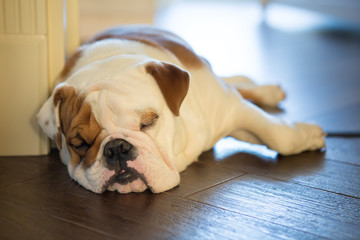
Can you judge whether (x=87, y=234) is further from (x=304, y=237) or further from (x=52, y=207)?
(x=304, y=237)

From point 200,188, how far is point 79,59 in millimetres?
837

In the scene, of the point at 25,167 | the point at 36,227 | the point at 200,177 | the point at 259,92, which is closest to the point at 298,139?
the point at 200,177

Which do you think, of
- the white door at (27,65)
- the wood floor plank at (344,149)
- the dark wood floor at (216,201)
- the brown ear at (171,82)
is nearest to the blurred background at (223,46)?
the white door at (27,65)

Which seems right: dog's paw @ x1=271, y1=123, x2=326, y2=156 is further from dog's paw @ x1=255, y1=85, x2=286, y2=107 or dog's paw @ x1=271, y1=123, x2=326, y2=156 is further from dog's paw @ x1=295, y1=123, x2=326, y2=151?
dog's paw @ x1=255, y1=85, x2=286, y2=107

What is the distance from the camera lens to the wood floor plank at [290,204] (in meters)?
1.92

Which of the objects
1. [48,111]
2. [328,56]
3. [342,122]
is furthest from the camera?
[328,56]

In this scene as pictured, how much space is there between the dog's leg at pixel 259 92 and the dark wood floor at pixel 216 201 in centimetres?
56

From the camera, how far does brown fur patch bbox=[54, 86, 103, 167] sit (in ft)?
7.25

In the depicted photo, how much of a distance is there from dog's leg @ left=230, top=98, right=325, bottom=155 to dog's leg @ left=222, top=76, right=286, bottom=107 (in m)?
0.82

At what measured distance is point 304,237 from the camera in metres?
1.83

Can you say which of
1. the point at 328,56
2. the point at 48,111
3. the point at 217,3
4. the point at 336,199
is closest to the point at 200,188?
the point at 336,199

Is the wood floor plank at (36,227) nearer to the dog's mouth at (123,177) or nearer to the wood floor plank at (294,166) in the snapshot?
the dog's mouth at (123,177)

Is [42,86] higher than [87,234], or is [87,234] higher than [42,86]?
[42,86]

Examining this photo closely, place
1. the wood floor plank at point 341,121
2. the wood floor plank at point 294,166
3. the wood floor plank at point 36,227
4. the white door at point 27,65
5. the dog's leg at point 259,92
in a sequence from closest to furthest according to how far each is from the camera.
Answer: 1. the wood floor plank at point 36,227
2. the wood floor plank at point 294,166
3. the white door at point 27,65
4. the wood floor plank at point 341,121
5. the dog's leg at point 259,92
